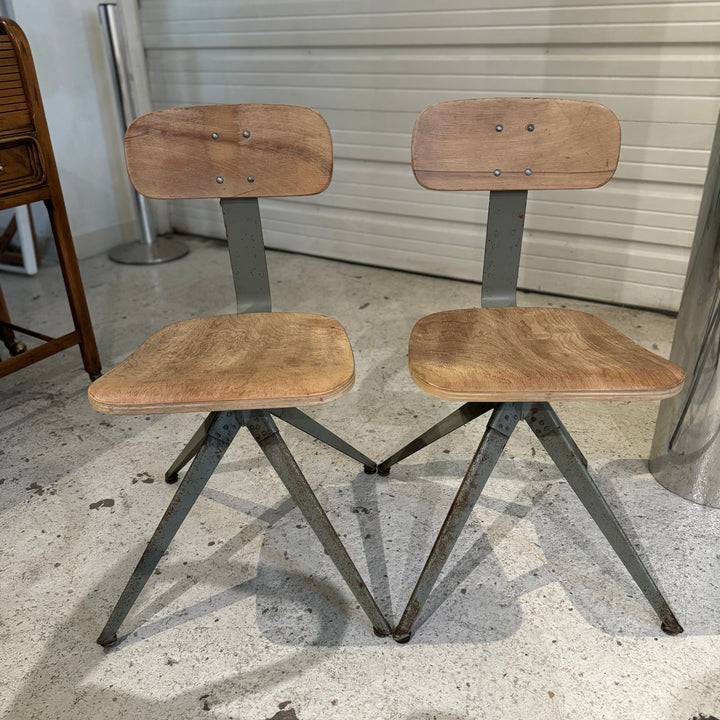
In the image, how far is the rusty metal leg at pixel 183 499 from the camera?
3.88 ft

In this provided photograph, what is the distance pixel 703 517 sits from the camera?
155 cm

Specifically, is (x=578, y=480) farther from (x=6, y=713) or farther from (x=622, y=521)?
(x=6, y=713)

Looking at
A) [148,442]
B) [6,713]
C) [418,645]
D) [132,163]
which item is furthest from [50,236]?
[418,645]

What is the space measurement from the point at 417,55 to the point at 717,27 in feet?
3.65

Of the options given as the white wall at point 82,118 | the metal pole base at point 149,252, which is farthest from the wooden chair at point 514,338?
the white wall at point 82,118

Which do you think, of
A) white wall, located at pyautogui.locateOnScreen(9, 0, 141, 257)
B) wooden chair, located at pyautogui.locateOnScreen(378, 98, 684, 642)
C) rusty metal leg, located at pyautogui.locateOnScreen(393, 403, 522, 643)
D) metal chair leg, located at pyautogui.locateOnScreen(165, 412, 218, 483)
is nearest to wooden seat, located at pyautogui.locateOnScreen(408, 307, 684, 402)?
wooden chair, located at pyautogui.locateOnScreen(378, 98, 684, 642)

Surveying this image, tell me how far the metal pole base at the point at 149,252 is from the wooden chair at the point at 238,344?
2031mm

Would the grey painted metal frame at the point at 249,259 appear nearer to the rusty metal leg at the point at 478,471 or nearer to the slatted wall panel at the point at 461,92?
the rusty metal leg at the point at 478,471

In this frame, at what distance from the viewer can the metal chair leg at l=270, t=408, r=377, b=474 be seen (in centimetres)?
140

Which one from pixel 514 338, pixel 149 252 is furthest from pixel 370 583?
pixel 149 252

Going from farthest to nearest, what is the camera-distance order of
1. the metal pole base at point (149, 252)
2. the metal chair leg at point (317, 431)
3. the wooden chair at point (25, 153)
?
the metal pole base at point (149, 252)
the wooden chair at point (25, 153)
the metal chair leg at point (317, 431)

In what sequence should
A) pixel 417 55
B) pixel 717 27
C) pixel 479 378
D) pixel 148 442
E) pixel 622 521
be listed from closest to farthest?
pixel 479 378 → pixel 622 521 → pixel 148 442 → pixel 717 27 → pixel 417 55

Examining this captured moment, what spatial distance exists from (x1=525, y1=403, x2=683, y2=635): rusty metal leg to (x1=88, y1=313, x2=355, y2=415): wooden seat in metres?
0.35

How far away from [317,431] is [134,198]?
247 centimetres
